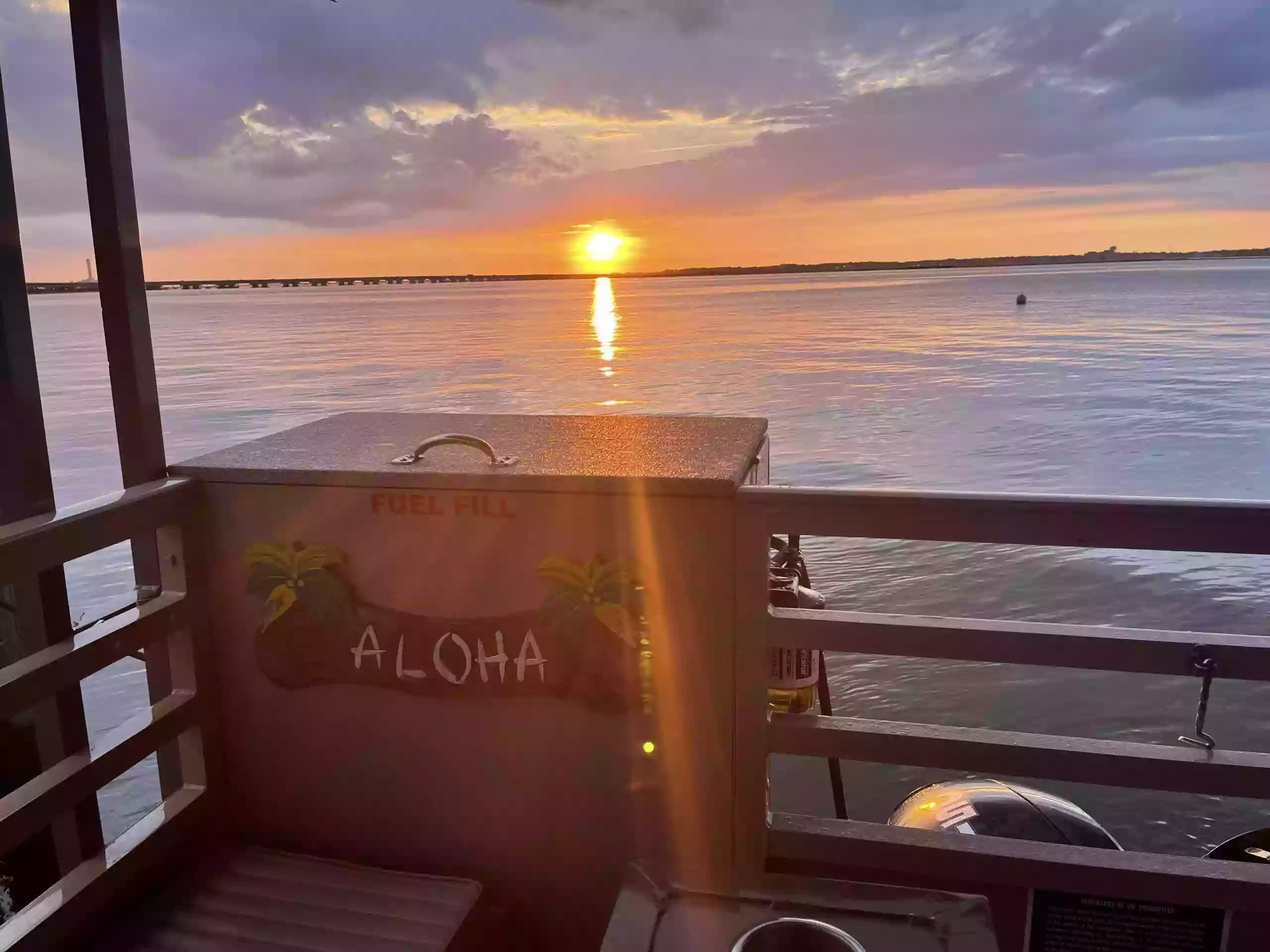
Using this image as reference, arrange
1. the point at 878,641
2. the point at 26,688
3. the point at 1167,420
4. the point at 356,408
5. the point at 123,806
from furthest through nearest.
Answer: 1. the point at 356,408
2. the point at 1167,420
3. the point at 123,806
4. the point at 878,641
5. the point at 26,688

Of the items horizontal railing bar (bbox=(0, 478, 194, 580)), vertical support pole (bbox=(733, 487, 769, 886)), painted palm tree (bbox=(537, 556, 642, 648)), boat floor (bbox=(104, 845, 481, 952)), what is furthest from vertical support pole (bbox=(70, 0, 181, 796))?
vertical support pole (bbox=(733, 487, 769, 886))

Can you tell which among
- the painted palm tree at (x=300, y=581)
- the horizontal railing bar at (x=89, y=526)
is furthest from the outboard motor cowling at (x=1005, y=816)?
the horizontal railing bar at (x=89, y=526)

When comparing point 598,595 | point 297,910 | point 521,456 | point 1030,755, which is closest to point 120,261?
point 521,456

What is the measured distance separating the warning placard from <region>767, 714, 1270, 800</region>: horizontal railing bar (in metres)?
0.32

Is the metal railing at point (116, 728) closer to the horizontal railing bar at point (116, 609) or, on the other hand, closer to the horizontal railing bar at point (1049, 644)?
the horizontal railing bar at point (116, 609)

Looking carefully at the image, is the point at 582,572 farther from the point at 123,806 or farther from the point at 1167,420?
the point at 1167,420

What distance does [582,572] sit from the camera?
2.60m

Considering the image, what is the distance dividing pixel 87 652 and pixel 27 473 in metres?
0.74

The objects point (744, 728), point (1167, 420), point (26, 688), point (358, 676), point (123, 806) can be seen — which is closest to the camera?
point (26, 688)

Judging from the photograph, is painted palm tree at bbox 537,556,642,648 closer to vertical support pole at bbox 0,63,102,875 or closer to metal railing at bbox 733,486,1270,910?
metal railing at bbox 733,486,1270,910

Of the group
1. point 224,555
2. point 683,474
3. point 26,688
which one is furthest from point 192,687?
point 683,474

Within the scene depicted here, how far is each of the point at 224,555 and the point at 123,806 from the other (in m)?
5.43

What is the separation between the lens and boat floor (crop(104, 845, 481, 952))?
95.7 inches

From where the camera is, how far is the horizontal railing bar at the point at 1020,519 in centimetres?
221
